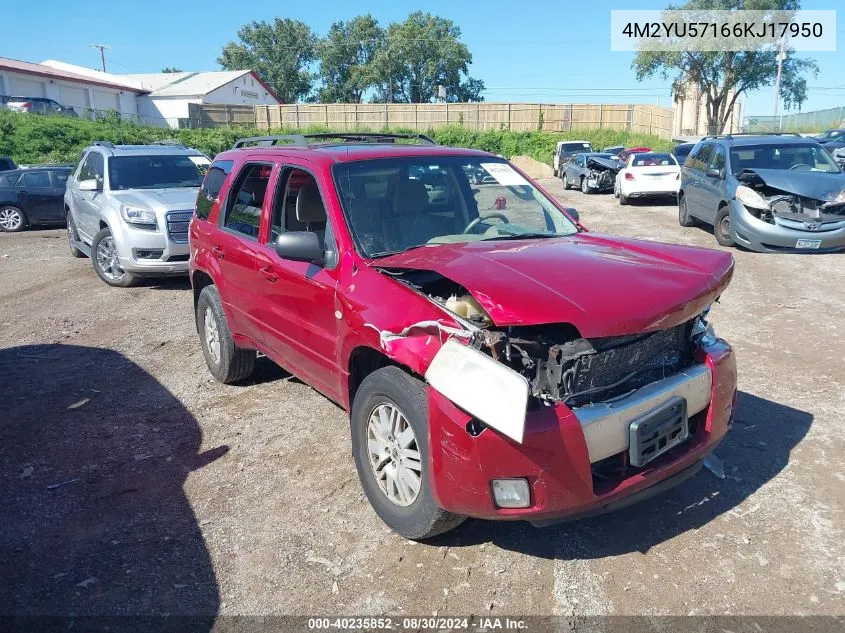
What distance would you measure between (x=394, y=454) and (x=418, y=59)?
7681 centimetres

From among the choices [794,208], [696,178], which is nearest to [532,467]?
[794,208]

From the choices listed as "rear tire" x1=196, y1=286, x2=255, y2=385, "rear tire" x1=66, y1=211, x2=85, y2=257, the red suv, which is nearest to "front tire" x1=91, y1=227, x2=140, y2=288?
"rear tire" x1=66, y1=211, x2=85, y2=257

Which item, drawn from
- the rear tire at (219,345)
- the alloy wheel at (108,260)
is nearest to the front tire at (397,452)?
the rear tire at (219,345)

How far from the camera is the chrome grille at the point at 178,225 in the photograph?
9.24 meters

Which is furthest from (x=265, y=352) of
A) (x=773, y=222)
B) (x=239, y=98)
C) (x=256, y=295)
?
(x=239, y=98)

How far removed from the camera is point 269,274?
4555 mm

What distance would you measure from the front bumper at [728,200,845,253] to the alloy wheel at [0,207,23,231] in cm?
1580

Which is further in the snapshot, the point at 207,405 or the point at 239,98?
the point at 239,98

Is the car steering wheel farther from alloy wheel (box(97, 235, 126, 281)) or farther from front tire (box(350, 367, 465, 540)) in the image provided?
alloy wheel (box(97, 235, 126, 281))

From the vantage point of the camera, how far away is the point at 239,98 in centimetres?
6275

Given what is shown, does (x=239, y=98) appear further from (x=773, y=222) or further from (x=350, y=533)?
(x=350, y=533)

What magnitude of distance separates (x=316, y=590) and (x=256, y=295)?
228cm

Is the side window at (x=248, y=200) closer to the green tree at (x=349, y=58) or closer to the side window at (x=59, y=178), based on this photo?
the side window at (x=59, y=178)

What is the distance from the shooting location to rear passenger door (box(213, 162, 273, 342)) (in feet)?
15.9
